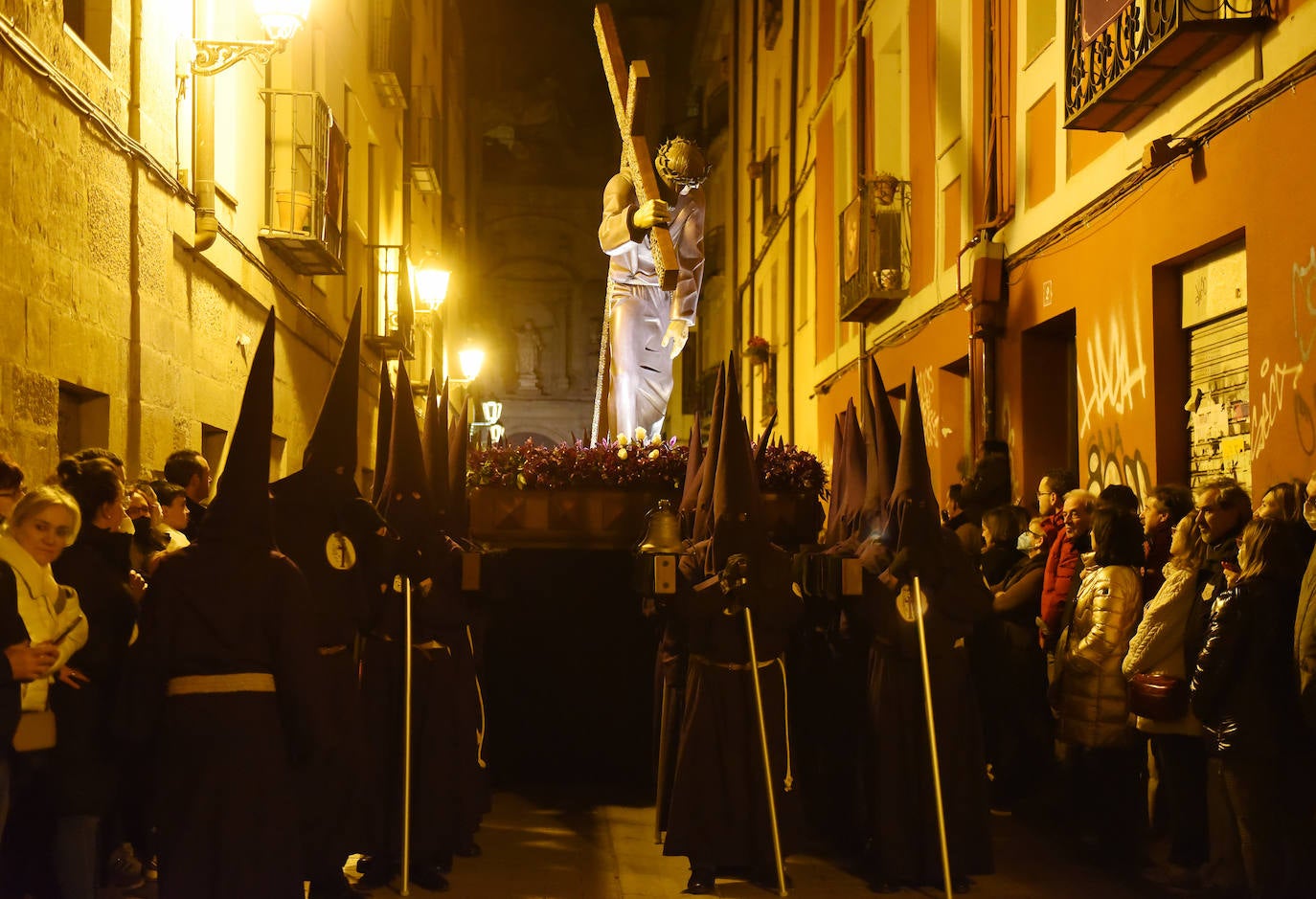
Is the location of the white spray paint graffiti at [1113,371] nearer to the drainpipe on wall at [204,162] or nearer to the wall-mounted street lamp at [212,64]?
the wall-mounted street lamp at [212,64]

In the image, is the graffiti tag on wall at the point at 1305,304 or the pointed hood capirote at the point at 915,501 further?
the graffiti tag on wall at the point at 1305,304

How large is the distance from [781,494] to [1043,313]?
313cm

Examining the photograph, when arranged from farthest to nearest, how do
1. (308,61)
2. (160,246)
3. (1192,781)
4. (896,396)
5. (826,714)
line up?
(896,396), (308,61), (160,246), (826,714), (1192,781)

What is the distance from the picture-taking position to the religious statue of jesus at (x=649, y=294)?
37.0 feet

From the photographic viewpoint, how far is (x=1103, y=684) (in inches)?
274

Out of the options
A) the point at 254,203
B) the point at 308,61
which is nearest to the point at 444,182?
the point at 308,61

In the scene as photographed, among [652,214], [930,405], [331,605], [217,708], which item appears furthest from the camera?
[930,405]

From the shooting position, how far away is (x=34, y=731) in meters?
5.04

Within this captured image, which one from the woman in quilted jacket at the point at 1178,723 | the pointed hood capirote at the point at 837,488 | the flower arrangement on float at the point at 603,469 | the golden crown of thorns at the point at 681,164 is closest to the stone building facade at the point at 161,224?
the flower arrangement on float at the point at 603,469

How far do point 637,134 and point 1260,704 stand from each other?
6.82 meters

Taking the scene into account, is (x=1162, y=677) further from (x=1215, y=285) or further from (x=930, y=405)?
(x=930, y=405)

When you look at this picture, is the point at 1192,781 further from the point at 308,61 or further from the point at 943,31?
the point at 308,61

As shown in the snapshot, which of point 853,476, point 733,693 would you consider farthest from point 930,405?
point 733,693

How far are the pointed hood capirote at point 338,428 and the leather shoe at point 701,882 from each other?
2.43 metres
